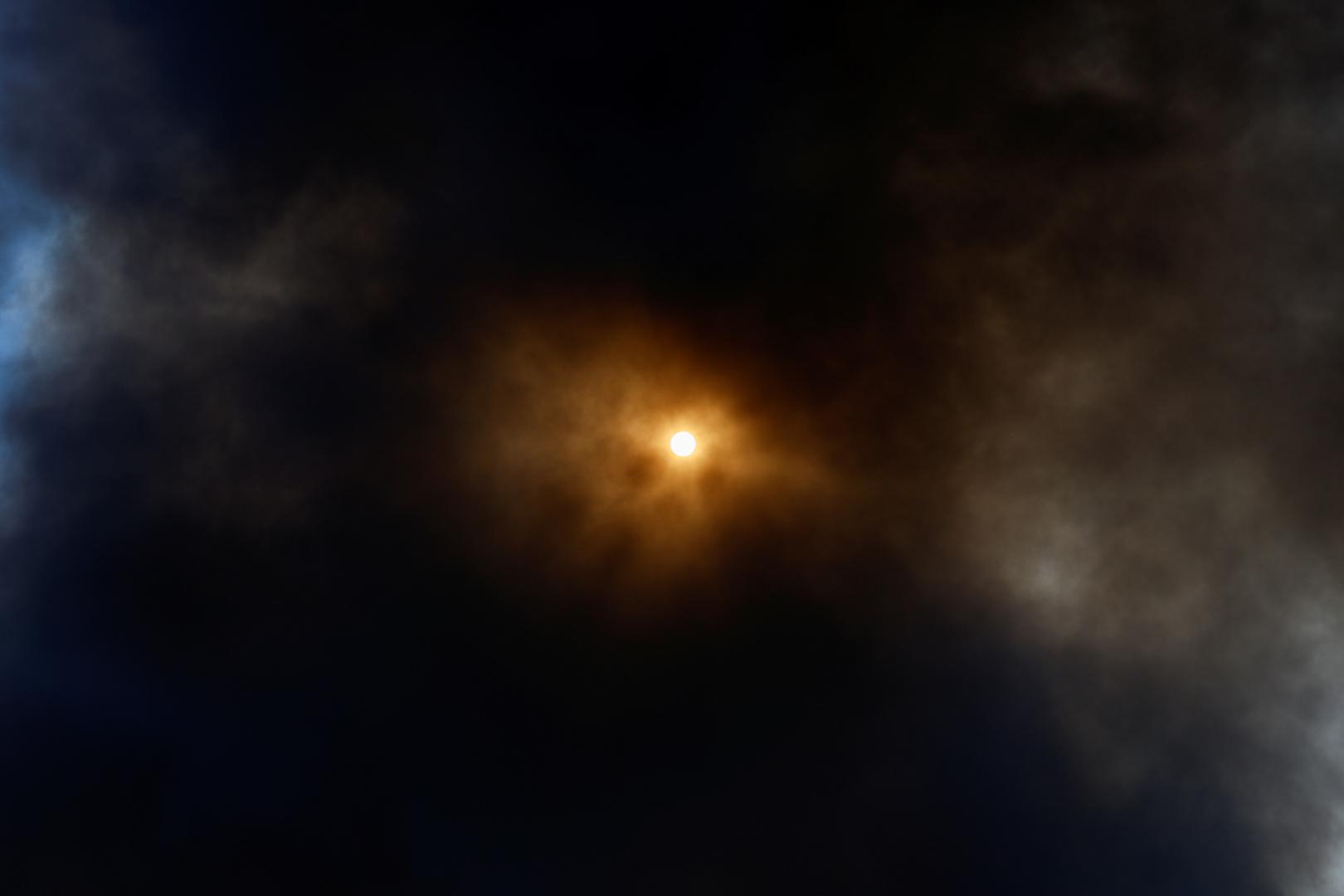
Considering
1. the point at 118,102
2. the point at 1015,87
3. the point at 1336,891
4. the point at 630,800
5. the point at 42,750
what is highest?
the point at 1015,87

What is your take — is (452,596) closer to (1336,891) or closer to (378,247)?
(378,247)

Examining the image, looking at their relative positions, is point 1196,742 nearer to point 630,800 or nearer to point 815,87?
point 630,800

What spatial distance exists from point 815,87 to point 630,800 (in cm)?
2294

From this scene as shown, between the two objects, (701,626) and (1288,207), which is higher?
(1288,207)

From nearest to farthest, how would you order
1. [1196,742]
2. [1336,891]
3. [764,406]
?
[1336,891] < [1196,742] < [764,406]

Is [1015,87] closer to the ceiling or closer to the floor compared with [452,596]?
closer to the ceiling

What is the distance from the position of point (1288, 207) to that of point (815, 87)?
14.6m

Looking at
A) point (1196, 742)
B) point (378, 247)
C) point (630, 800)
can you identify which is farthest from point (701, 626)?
point (378, 247)

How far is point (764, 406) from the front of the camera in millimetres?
30953

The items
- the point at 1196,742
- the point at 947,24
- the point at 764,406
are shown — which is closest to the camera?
the point at 1196,742

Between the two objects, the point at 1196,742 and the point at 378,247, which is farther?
the point at 378,247

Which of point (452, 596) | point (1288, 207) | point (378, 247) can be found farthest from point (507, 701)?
point (1288, 207)

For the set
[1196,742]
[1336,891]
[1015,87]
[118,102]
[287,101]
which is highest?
[1015,87]

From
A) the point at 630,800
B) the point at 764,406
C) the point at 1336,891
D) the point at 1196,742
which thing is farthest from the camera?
the point at 764,406
